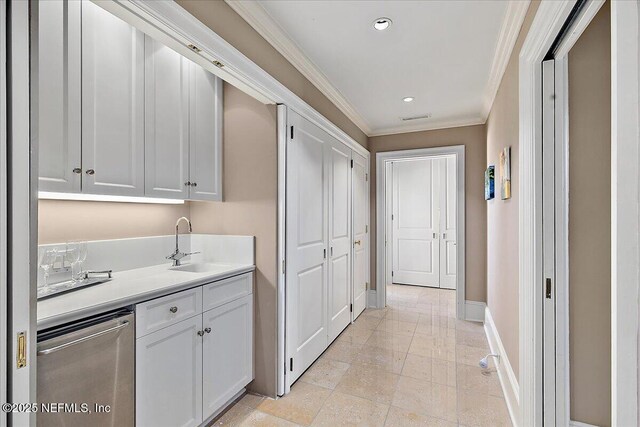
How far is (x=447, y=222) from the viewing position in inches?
217

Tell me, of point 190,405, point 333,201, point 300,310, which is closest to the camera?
point 190,405

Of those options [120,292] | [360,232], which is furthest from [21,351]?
[360,232]

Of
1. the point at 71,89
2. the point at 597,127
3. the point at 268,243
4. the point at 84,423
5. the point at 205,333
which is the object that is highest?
the point at 71,89

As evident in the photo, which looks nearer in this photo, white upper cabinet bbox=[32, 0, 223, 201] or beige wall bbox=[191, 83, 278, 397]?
white upper cabinet bbox=[32, 0, 223, 201]

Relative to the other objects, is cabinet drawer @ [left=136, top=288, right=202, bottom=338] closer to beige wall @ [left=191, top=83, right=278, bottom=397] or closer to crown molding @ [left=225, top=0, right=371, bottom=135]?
beige wall @ [left=191, top=83, right=278, bottom=397]

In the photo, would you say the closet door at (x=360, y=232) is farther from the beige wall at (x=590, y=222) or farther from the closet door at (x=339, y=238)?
the beige wall at (x=590, y=222)

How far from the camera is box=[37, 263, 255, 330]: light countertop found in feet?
3.70

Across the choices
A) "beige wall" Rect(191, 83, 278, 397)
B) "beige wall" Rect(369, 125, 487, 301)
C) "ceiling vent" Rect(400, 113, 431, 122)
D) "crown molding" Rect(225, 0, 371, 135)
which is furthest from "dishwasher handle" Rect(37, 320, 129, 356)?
"beige wall" Rect(369, 125, 487, 301)

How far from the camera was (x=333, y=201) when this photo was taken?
308cm

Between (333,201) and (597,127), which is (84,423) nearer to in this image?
(333,201)

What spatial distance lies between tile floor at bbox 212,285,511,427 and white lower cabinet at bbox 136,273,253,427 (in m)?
0.26

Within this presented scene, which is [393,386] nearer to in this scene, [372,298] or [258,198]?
[258,198]

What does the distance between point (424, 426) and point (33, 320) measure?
80.6 inches

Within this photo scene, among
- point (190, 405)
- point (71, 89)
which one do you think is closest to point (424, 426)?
point (190, 405)
